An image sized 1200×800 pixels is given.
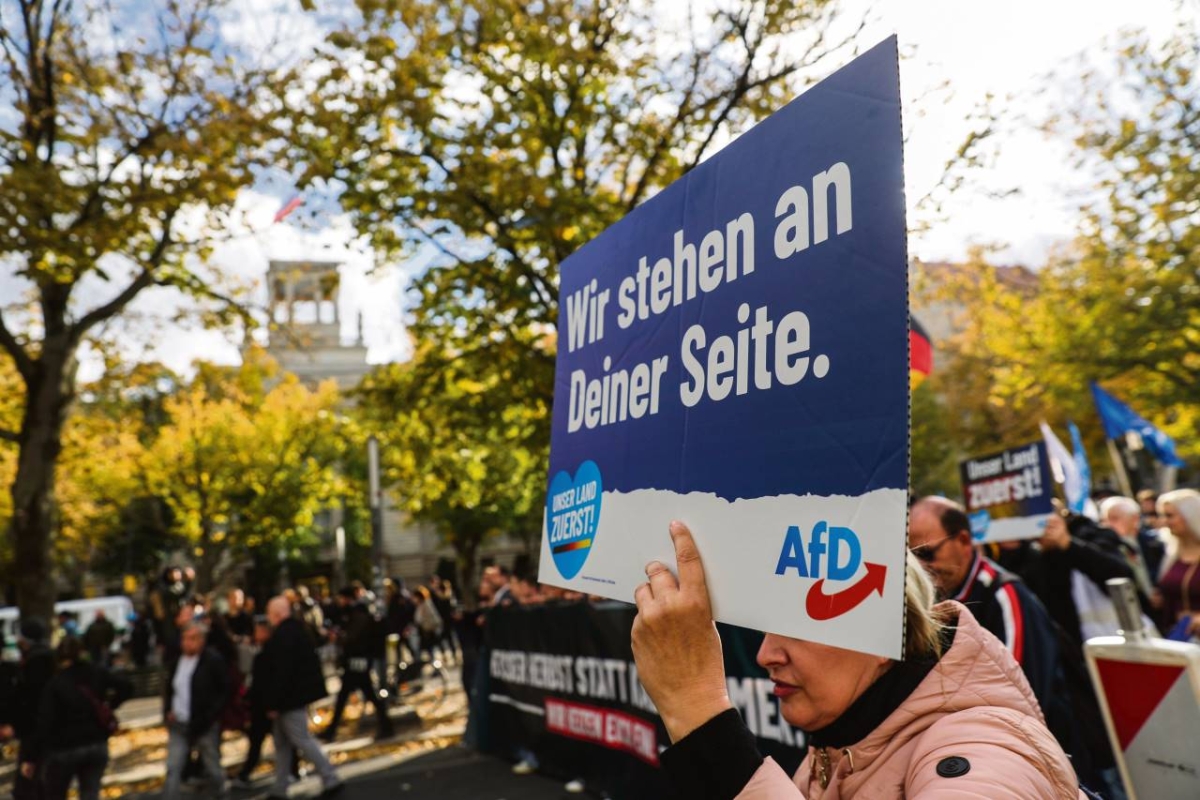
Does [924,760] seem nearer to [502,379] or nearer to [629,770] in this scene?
[629,770]

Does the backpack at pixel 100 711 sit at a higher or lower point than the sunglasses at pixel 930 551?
lower

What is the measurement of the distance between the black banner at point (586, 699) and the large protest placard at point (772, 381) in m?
3.47

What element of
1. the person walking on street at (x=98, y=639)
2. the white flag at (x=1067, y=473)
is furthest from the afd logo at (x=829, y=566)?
the person walking on street at (x=98, y=639)

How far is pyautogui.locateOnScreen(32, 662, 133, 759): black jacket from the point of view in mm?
6418

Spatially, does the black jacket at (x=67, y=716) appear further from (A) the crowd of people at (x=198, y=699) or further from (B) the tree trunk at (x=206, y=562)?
(B) the tree trunk at (x=206, y=562)

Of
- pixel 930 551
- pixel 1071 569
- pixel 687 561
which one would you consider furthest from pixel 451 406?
pixel 687 561

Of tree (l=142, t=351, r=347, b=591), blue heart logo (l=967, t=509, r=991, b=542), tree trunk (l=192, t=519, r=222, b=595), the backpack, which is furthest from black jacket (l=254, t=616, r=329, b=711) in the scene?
tree trunk (l=192, t=519, r=222, b=595)

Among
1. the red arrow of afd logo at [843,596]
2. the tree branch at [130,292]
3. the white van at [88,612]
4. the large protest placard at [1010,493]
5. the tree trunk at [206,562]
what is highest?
the tree branch at [130,292]

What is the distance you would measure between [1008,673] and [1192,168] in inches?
693

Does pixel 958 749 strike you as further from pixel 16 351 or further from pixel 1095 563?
pixel 16 351

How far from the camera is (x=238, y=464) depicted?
32.7 meters

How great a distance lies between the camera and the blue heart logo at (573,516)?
2.07 m

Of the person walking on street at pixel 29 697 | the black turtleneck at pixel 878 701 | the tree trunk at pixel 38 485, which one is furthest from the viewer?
the tree trunk at pixel 38 485

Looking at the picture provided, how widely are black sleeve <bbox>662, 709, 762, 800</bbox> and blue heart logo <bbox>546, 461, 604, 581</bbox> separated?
69 centimetres
